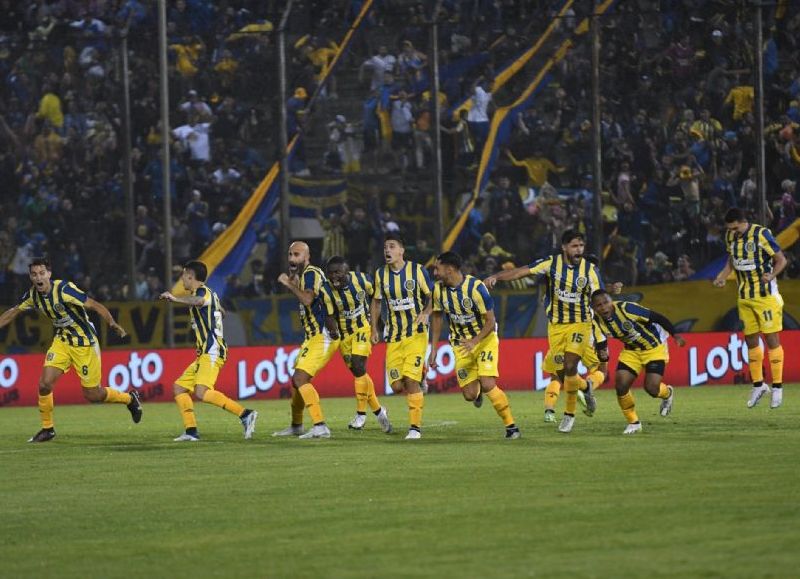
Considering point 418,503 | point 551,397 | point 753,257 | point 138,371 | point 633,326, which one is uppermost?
point 753,257

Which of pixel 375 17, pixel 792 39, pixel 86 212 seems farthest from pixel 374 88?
pixel 792 39

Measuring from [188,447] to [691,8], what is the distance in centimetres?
1526

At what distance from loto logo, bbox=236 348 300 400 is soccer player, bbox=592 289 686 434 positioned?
32.9 feet

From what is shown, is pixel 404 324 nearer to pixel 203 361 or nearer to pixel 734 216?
pixel 203 361

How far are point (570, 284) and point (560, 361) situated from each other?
1010 mm

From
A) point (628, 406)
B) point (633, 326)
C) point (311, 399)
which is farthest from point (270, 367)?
point (628, 406)

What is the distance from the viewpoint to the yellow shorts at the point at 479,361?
52.4ft

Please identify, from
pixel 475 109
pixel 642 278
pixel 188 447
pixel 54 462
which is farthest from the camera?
pixel 475 109

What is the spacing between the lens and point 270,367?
2600 cm

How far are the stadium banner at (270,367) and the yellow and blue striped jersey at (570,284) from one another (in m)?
8.25

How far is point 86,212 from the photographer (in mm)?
28797

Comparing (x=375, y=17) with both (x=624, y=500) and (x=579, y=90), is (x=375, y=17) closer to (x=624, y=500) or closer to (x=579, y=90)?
(x=579, y=90)

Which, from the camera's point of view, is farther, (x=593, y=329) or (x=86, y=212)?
(x=86, y=212)

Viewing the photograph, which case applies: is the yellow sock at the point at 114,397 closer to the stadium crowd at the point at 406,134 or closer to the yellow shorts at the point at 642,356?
the yellow shorts at the point at 642,356
